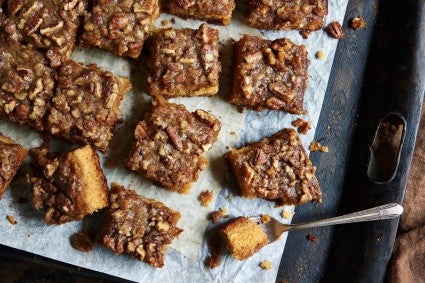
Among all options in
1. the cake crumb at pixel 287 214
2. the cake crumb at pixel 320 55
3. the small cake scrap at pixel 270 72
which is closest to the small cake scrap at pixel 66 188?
the small cake scrap at pixel 270 72

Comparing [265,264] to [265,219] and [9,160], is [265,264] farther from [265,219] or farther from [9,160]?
[9,160]

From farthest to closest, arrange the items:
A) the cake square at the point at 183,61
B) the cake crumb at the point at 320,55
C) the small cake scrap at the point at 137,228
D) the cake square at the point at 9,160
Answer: the cake crumb at the point at 320,55 → the cake square at the point at 183,61 → the small cake scrap at the point at 137,228 → the cake square at the point at 9,160

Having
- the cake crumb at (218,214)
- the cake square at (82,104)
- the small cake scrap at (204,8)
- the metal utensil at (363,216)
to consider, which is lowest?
the cake crumb at (218,214)

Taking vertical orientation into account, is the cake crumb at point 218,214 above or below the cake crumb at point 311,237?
above

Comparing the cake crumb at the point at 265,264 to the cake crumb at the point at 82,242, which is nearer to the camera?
the cake crumb at the point at 82,242

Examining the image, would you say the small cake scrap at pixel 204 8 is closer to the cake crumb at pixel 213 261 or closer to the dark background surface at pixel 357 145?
the dark background surface at pixel 357 145

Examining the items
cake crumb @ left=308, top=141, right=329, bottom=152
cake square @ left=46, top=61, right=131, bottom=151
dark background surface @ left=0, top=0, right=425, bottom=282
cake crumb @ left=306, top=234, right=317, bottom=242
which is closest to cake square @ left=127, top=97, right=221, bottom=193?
cake square @ left=46, top=61, right=131, bottom=151

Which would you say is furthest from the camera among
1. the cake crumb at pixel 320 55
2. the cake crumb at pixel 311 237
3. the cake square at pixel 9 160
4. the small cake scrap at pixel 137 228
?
the cake crumb at pixel 311 237
